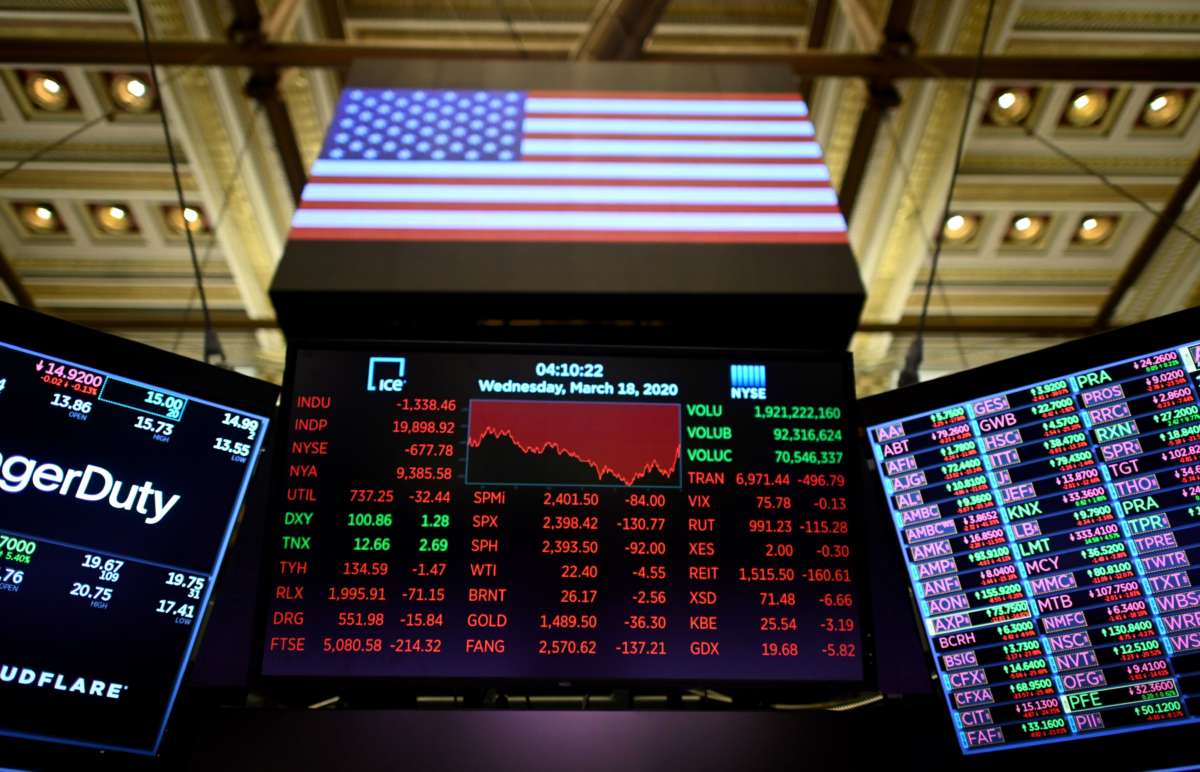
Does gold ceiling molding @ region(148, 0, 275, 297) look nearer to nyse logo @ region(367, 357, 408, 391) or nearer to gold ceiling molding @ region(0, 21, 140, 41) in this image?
gold ceiling molding @ region(0, 21, 140, 41)

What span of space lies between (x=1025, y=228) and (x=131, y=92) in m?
9.32

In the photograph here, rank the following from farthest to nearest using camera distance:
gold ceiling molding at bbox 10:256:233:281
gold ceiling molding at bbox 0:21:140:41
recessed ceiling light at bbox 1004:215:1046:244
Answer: gold ceiling molding at bbox 10:256:233:281 < recessed ceiling light at bbox 1004:215:1046:244 < gold ceiling molding at bbox 0:21:140:41

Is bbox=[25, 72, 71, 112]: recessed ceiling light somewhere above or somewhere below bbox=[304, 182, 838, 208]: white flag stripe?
above

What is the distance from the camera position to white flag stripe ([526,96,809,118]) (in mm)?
4035

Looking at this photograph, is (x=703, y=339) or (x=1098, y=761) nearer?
(x=1098, y=761)

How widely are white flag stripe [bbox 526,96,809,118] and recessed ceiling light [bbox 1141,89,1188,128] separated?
6344mm

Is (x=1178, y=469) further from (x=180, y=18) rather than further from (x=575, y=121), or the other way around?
(x=180, y=18)

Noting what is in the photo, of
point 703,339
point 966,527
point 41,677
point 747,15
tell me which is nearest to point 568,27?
point 747,15

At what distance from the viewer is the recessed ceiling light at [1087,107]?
8.56 metres

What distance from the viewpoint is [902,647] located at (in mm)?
2930

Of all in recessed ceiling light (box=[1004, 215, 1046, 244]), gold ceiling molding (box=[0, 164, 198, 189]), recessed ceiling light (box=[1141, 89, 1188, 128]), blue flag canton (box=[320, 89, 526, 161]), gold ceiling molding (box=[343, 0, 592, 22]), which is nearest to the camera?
blue flag canton (box=[320, 89, 526, 161])

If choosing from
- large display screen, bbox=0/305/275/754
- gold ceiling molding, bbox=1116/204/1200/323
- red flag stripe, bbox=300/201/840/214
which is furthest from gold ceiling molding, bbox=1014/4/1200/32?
large display screen, bbox=0/305/275/754

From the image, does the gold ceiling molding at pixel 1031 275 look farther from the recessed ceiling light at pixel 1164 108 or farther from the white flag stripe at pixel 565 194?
the white flag stripe at pixel 565 194

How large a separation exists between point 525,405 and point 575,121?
1.64 metres
